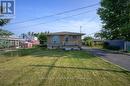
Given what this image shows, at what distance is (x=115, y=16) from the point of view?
4641 centimetres

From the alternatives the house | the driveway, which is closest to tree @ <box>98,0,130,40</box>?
the house

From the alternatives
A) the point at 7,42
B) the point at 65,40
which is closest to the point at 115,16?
the point at 65,40

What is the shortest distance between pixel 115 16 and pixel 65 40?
1203cm

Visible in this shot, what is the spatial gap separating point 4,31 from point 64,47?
1841cm

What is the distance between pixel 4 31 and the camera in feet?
86.2

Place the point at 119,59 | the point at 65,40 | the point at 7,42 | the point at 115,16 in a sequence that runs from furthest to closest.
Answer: the point at 7,42 → the point at 115,16 → the point at 65,40 → the point at 119,59

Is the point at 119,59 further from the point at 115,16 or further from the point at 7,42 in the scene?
the point at 7,42

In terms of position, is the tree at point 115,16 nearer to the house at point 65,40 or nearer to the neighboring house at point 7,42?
the house at point 65,40

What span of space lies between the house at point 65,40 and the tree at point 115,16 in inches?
320

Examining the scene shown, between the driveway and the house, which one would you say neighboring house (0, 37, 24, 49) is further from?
the driveway

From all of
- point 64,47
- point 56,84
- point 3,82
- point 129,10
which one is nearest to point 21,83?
point 3,82

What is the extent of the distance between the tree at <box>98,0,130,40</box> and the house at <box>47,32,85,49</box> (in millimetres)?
8132

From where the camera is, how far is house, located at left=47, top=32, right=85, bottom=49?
43.2 m

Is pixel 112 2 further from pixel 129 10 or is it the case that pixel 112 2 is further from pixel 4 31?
pixel 4 31
